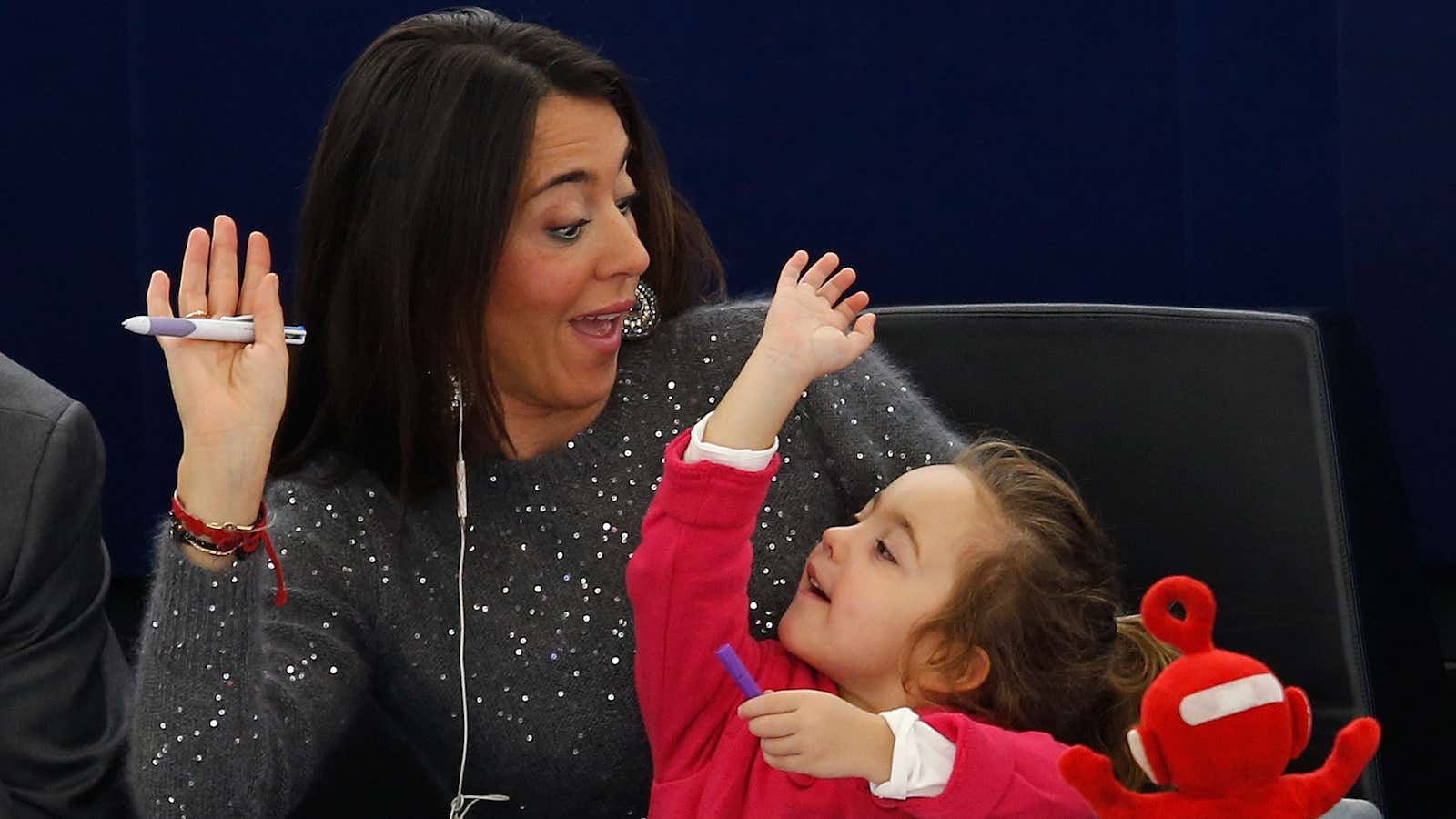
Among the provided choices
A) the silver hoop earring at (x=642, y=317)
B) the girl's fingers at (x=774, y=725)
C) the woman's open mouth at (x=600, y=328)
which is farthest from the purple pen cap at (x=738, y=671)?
the silver hoop earring at (x=642, y=317)

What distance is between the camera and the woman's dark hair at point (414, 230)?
5.17ft

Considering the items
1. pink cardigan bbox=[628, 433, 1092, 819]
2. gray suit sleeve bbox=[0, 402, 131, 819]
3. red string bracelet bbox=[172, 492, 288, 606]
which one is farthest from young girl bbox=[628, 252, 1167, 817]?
gray suit sleeve bbox=[0, 402, 131, 819]

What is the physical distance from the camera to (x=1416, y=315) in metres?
2.96

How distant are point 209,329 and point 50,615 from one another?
39cm

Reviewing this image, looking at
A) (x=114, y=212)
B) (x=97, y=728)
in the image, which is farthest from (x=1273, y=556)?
(x=114, y=212)

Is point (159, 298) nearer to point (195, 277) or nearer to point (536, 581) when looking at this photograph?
point (195, 277)

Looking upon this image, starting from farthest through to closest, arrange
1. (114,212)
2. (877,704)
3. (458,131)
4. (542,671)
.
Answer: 1. (114,212)
2. (542,671)
3. (458,131)
4. (877,704)

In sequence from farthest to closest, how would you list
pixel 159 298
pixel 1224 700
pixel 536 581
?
1. pixel 536 581
2. pixel 159 298
3. pixel 1224 700

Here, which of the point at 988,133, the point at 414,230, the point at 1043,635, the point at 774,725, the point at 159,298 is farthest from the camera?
the point at 988,133

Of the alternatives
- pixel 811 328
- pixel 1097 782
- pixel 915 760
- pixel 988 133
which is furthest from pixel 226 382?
pixel 988 133

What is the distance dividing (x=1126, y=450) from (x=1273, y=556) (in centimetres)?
17

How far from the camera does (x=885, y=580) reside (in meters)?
1.45

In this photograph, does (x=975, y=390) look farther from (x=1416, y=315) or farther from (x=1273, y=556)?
(x=1416, y=315)

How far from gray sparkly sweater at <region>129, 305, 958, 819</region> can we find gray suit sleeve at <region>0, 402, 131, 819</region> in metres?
0.18
